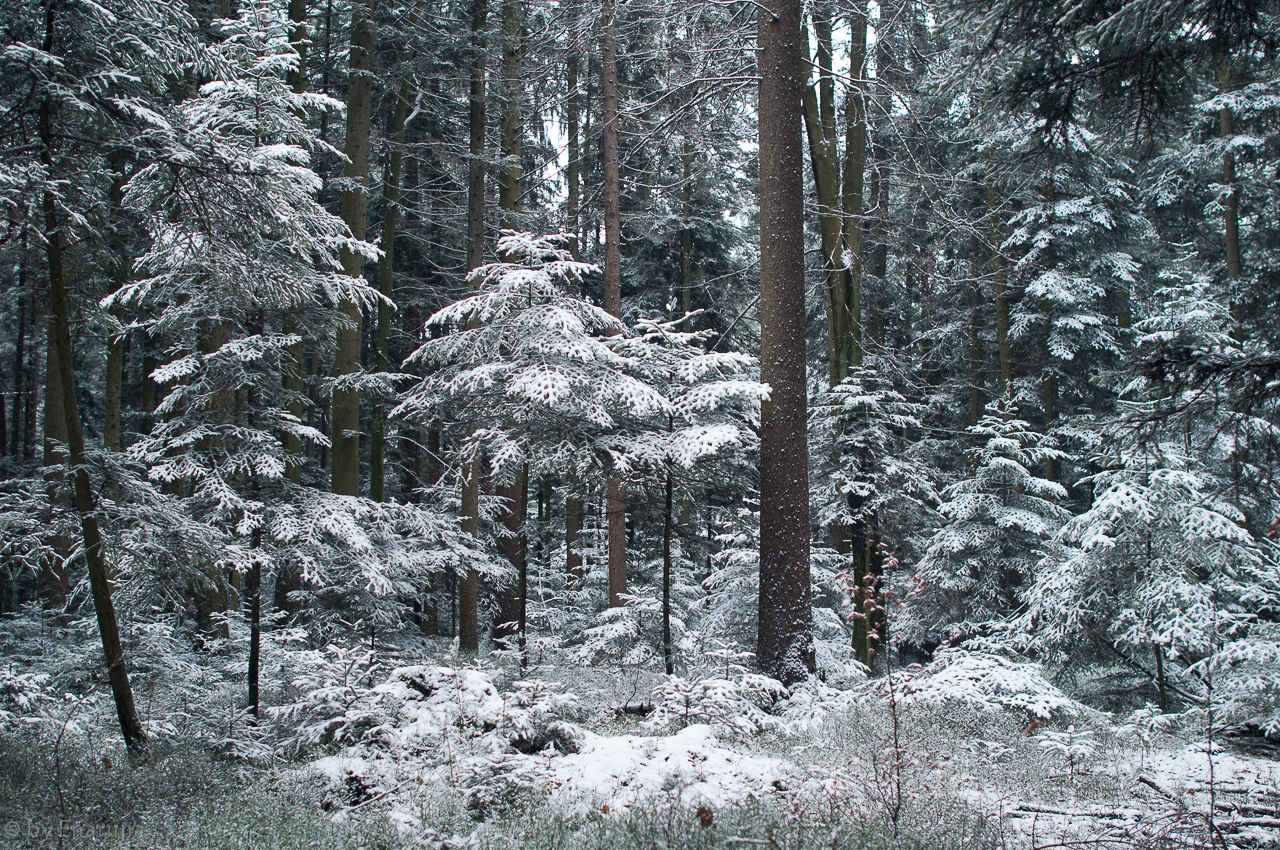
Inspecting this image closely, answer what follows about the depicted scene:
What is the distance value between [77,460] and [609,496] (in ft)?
17.7

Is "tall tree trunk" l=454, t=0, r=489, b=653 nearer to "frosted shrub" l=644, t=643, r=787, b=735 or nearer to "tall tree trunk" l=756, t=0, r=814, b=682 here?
"tall tree trunk" l=756, t=0, r=814, b=682

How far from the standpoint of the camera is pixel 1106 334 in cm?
1505

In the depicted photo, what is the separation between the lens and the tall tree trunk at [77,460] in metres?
4.75

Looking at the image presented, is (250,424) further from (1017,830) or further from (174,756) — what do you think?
(1017,830)

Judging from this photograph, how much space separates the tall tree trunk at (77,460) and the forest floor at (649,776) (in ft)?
1.49

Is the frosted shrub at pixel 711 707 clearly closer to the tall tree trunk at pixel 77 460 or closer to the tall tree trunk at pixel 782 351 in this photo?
the tall tree trunk at pixel 782 351

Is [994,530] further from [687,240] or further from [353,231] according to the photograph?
[353,231]

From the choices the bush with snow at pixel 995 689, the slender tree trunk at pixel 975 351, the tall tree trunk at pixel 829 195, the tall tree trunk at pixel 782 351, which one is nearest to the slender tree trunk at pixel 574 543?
the tall tree trunk at pixel 829 195

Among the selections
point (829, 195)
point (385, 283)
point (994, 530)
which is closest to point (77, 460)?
point (385, 283)

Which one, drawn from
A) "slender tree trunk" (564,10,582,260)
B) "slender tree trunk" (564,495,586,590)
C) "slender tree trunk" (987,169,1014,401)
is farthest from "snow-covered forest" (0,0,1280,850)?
"slender tree trunk" (987,169,1014,401)

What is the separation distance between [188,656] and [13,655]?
2296 mm

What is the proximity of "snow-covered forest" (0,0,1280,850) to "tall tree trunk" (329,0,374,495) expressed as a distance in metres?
0.07

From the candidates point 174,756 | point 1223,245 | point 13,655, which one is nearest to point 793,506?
point 174,756

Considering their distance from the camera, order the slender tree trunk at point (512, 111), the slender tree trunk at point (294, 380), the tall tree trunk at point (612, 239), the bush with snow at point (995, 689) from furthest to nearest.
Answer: the slender tree trunk at point (512, 111), the tall tree trunk at point (612, 239), the slender tree trunk at point (294, 380), the bush with snow at point (995, 689)
